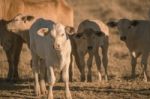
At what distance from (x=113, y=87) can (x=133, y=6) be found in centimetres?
2277

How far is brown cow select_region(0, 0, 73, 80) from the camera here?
1822 centimetres

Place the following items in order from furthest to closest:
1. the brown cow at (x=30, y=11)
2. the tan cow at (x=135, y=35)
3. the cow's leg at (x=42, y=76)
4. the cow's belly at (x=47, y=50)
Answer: the brown cow at (x=30, y=11) → the tan cow at (x=135, y=35) → the cow's leg at (x=42, y=76) → the cow's belly at (x=47, y=50)

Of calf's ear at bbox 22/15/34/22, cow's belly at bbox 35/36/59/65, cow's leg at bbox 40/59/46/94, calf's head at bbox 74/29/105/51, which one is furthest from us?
calf's head at bbox 74/29/105/51

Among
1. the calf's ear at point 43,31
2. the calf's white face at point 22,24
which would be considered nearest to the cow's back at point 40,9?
the calf's white face at point 22,24

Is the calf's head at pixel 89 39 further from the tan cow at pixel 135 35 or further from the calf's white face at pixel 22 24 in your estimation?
the calf's white face at pixel 22 24

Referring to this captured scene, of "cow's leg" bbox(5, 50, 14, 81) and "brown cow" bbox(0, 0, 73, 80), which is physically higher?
"brown cow" bbox(0, 0, 73, 80)

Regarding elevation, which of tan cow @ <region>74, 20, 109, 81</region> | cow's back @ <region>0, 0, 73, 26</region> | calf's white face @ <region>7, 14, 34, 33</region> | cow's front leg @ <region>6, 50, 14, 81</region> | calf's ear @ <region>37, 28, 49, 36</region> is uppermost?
cow's back @ <region>0, 0, 73, 26</region>

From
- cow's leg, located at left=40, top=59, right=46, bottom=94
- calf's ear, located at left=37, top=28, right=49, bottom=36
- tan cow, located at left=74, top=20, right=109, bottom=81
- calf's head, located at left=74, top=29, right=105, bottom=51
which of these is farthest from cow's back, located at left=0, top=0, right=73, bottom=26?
calf's ear, located at left=37, top=28, right=49, bottom=36

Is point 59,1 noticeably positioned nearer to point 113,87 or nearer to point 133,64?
point 133,64

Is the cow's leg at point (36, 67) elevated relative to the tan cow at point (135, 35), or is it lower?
lower

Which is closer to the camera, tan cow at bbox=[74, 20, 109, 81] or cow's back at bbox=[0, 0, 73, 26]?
tan cow at bbox=[74, 20, 109, 81]

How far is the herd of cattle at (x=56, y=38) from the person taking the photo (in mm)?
13477

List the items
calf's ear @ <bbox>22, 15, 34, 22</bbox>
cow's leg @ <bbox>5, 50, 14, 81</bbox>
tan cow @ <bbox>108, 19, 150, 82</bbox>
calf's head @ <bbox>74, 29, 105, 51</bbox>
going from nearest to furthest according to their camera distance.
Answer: calf's ear @ <bbox>22, 15, 34, 22</bbox>, calf's head @ <bbox>74, 29, 105, 51</bbox>, cow's leg @ <bbox>5, 50, 14, 81</bbox>, tan cow @ <bbox>108, 19, 150, 82</bbox>

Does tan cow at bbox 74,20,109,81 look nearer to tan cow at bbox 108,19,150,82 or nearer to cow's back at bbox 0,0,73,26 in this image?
tan cow at bbox 108,19,150,82
